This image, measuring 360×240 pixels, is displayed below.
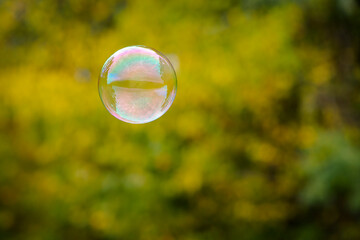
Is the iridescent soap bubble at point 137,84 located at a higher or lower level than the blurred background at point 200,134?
lower

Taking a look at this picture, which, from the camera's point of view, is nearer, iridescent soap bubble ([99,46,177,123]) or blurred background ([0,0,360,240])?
iridescent soap bubble ([99,46,177,123])

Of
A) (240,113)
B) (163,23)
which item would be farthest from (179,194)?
(163,23)

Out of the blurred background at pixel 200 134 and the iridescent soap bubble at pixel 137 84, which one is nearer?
the iridescent soap bubble at pixel 137 84

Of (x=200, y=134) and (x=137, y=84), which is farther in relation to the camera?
(x=200, y=134)

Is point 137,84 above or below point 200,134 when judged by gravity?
below
